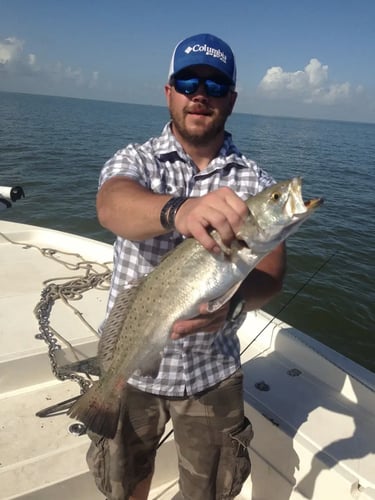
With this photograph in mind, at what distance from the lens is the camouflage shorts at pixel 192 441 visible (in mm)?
3043

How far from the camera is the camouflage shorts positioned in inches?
120

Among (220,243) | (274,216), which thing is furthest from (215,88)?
(220,243)

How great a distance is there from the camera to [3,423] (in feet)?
12.9

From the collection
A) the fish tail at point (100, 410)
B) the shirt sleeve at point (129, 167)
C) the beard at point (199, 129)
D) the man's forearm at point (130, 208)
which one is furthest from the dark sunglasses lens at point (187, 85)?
the fish tail at point (100, 410)

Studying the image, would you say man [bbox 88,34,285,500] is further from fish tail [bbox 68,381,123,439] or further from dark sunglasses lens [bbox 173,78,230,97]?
fish tail [bbox 68,381,123,439]

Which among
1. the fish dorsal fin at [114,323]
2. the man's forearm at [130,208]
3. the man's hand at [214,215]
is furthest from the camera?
the fish dorsal fin at [114,323]

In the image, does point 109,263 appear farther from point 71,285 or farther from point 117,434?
point 117,434

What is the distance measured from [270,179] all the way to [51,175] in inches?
848

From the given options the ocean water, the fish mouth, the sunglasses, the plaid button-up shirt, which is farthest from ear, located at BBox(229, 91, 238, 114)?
the ocean water

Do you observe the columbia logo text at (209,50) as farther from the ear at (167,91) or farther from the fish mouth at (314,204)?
the fish mouth at (314,204)

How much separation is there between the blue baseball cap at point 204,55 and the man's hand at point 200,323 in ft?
5.52

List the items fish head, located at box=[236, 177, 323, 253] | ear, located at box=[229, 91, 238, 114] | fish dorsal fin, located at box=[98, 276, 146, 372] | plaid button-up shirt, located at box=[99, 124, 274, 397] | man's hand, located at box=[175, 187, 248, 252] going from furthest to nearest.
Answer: ear, located at box=[229, 91, 238, 114] < plaid button-up shirt, located at box=[99, 124, 274, 397] < fish dorsal fin, located at box=[98, 276, 146, 372] < fish head, located at box=[236, 177, 323, 253] < man's hand, located at box=[175, 187, 248, 252]

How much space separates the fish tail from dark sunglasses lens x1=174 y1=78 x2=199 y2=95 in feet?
6.78

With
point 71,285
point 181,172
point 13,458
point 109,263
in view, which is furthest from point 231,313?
point 109,263
